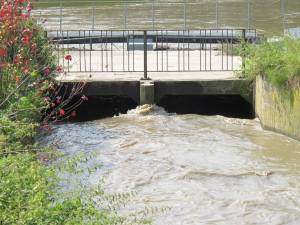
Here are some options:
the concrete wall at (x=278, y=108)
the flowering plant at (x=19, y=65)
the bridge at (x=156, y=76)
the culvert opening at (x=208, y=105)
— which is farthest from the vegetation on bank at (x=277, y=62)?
the flowering plant at (x=19, y=65)

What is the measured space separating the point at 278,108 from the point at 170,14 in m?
21.3

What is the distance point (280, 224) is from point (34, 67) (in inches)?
173

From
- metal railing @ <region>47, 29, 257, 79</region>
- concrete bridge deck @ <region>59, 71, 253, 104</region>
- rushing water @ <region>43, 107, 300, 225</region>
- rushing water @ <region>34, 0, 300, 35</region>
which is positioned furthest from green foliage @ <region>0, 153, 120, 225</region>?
rushing water @ <region>34, 0, 300, 35</region>

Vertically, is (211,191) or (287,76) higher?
(287,76)

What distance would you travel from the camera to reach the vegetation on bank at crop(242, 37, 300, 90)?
39.0 feet

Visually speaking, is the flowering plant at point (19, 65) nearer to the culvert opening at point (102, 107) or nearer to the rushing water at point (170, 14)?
the culvert opening at point (102, 107)

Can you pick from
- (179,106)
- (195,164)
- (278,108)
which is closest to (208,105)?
(179,106)

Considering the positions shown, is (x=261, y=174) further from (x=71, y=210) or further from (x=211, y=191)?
(x=71, y=210)

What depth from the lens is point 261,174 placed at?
10.2 meters

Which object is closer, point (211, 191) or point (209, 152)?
point (211, 191)

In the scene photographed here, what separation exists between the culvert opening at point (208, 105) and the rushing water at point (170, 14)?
39.4ft

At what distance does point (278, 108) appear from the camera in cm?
1237

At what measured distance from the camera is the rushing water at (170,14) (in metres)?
29.2

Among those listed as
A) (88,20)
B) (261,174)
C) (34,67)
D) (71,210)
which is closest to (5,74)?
(34,67)
